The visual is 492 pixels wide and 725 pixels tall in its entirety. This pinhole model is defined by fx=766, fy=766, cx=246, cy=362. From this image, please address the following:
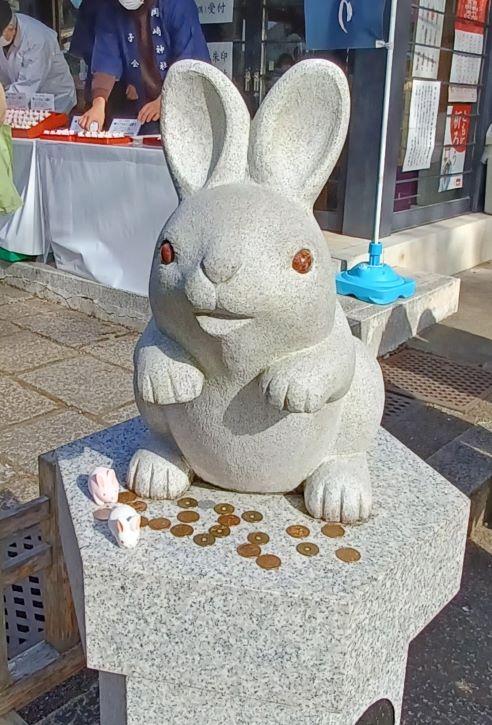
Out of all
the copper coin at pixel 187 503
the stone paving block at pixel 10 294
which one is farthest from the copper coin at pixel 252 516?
the stone paving block at pixel 10 294

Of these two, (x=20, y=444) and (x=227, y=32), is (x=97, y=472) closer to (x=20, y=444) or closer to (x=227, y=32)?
(x=20, y=444)

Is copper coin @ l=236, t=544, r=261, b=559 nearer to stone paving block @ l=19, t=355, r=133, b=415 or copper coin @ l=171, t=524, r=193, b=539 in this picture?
copper coin @ l=171, t=524, r=193, b=539

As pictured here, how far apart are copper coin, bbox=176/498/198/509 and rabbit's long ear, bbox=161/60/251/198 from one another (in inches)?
26.4

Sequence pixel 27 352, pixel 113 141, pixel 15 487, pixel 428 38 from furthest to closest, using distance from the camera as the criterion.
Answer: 1. pixel 428 38
2. pixel 113 141
3. pixel 27 352
4. pixel 15 487

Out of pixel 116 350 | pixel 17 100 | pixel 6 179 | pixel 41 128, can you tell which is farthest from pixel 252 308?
pixel 17 100

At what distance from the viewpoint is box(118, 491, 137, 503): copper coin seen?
1.71 meters

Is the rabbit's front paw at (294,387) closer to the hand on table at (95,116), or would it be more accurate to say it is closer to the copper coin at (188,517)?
the copper coin at (188,517)

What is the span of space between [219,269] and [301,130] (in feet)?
1.27

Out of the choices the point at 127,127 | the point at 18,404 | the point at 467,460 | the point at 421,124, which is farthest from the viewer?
the point at 421,124

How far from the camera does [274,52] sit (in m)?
6.31

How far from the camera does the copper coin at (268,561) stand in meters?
1.48

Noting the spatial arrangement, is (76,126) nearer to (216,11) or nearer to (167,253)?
(216,11)

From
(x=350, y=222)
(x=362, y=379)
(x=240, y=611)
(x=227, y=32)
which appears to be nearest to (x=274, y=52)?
(x=227, y=32)

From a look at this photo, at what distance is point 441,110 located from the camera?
260 inches
